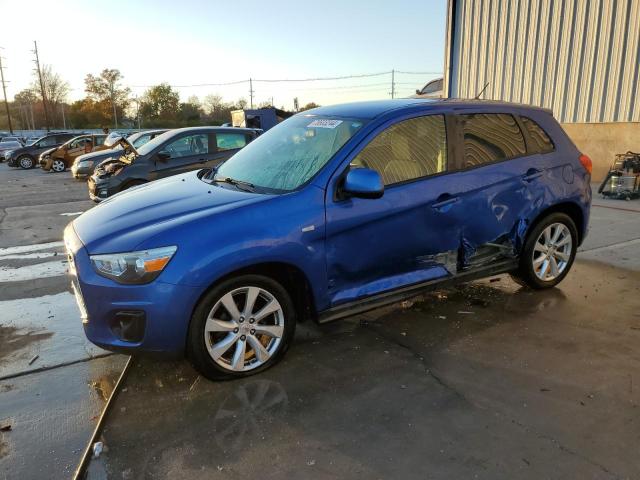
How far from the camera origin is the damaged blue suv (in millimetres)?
2936

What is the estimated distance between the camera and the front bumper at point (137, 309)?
2.86m

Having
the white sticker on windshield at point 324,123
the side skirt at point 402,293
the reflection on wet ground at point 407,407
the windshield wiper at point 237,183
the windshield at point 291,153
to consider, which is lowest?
the reflection on wet ground at point 407,407

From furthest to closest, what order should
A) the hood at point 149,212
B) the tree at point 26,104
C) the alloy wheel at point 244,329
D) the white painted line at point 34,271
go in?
the tree at point 26,104
the white painted line at point 34,271
the alloy wheel at point 244,329
the hood at point 149,212

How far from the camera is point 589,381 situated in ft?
10.5

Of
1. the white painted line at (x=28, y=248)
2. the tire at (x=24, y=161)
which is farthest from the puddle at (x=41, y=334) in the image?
the tire at (x=24, y=161)

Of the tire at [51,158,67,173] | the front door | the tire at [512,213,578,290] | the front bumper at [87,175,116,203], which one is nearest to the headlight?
the front door

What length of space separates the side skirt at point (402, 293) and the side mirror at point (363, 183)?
793 millimetres

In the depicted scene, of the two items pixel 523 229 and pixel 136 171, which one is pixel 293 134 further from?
pixel 136 171

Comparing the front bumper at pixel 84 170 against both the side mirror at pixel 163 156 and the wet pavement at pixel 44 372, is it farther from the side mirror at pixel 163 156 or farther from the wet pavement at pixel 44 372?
the wet pavement at pixel 44 372

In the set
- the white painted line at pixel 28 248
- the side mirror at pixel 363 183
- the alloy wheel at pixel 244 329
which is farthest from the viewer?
the white painted line at pixel 28 248

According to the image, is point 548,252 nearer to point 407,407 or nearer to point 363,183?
point 363,183

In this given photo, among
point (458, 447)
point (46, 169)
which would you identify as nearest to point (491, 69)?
point (458, 447)

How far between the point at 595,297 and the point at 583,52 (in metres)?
9.56

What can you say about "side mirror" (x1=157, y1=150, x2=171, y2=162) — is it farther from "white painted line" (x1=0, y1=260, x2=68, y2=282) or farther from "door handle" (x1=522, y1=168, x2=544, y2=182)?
"door handle" (x1=522, y1=168, x2=544, y2=182)
